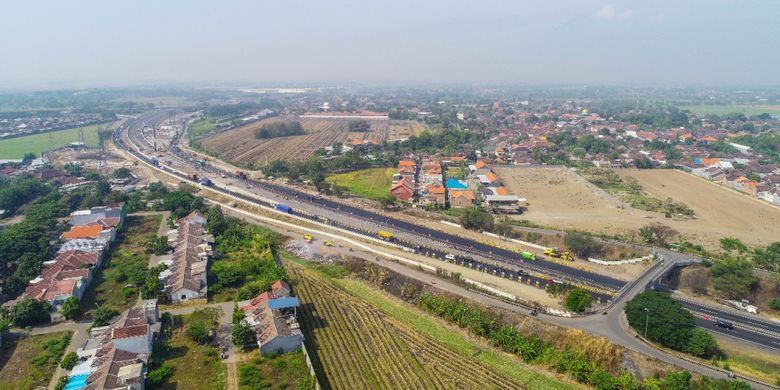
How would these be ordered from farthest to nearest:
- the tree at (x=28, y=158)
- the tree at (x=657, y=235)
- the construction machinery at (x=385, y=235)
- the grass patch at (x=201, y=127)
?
the grass patch at (x=201, y=127) < the tree at (x=28, y=158) < the construction machinery at (x=385, y=235) < the tree at (x=657, y=235)

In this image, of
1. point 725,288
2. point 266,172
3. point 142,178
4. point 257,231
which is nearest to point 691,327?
point 725,288

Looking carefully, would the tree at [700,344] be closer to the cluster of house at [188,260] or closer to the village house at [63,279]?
the cluster of house at [188,260]

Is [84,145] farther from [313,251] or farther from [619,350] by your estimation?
[619,350]

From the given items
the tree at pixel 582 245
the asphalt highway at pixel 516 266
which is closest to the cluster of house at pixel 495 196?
the asphalt highway at pixel 516 266

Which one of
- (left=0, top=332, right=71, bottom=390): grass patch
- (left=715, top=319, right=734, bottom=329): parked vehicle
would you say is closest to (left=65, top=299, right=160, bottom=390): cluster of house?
(left=0, top=332, right=71, bottom=390): grass patch

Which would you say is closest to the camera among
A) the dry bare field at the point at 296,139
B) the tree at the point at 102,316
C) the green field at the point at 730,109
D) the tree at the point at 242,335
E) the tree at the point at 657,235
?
the tree at the point at 242,335

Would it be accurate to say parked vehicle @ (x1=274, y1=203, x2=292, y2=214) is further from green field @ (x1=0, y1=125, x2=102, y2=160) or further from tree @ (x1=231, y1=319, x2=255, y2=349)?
green field @ (x1=0, y1=125, x2=102, y2=160)

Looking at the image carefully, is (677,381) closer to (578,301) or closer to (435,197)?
(578,301)

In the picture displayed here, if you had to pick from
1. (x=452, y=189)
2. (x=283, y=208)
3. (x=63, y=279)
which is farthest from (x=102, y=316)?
(x=452, y=189)
